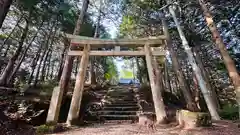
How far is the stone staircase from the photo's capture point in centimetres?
897

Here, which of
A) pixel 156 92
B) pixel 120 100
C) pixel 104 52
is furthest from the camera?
pixel 120 100

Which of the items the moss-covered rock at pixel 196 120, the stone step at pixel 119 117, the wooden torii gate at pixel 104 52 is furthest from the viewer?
the stone step at pixel 119 117

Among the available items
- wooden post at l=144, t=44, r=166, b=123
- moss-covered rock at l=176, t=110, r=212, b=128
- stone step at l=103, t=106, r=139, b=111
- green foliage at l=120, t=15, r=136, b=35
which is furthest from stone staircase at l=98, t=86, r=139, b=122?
green foliage at l=120, t=15, r=136, b=35

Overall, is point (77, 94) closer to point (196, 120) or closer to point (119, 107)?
point (119, 107)

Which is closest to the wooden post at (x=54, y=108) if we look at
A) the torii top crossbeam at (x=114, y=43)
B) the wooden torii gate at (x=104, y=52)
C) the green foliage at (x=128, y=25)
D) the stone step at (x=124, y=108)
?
the wooden torii gate at (x=104, y=52)

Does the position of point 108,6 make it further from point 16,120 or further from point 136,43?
point 16,120

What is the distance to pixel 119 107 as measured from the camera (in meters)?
10.1

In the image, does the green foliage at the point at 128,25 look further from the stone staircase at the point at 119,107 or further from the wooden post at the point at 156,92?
the wooden post at the point at 156,92

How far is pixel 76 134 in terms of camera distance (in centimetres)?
565

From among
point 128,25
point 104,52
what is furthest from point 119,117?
point 128,25

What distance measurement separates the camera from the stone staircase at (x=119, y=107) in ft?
29.4

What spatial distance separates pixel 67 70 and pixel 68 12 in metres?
7.89

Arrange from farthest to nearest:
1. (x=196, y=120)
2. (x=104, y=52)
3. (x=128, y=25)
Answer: (x=128, y=25) < (x=104, y=52) < (x=196, y=120)

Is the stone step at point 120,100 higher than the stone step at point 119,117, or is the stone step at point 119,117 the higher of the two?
the stone step at point 120,100
